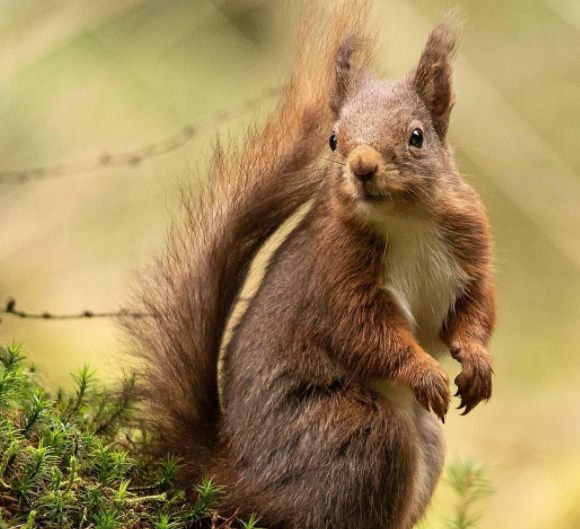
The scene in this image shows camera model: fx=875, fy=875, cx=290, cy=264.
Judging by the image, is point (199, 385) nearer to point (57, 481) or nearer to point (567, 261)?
point (57, 481)

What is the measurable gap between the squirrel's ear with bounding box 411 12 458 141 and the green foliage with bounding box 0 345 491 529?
3.25 ft

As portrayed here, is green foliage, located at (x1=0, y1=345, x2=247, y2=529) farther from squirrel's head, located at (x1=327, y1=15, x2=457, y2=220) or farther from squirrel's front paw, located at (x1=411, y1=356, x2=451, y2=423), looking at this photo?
squirrel's head, located at (x1=327, y1=15, x2=457, y2=220)

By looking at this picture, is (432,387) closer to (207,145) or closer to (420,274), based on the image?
(420,274)

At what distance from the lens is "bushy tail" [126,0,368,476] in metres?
2.12

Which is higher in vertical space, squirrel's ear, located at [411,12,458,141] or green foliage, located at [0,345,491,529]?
squirrel's ear, located at [411,12,458,141]

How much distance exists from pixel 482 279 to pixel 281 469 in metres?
0.69

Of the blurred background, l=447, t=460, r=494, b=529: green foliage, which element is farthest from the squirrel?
the blurred background

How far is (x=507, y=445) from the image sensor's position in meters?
3.59

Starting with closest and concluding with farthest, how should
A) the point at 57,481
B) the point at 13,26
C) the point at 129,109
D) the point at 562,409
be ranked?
the point at 57,481 < the point at 13,26 < the point at 562,409 < the point at 129,109

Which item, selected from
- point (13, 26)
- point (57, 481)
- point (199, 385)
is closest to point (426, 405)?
point (199, 385)

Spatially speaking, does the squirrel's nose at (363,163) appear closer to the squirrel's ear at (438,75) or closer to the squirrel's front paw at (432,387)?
the squirrel's ear at (438,75)

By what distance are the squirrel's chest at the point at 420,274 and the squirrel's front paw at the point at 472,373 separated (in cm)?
11

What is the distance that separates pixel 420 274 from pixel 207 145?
119cm

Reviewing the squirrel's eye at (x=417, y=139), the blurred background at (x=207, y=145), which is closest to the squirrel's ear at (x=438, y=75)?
the squirrel's eye at (x=417, y=139)
